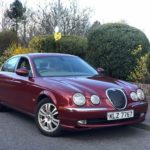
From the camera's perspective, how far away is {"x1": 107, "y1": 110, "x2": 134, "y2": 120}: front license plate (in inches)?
280

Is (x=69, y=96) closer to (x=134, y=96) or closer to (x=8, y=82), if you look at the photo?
(x=134, y=96)

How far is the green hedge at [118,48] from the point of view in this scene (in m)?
12.8

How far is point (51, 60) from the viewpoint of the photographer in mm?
8758

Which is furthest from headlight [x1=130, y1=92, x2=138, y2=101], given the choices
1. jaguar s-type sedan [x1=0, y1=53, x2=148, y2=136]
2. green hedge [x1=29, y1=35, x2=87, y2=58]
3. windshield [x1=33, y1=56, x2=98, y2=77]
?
green hedge [x1=29, y1=35, x2=87, y2=58]

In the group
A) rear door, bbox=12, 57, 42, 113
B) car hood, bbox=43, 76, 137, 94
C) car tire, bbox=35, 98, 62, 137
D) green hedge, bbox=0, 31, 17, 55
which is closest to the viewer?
car hood, bbox=43, 76, 137, 94

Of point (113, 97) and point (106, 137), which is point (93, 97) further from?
point (106, 137)

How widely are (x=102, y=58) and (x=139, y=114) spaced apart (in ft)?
19.6

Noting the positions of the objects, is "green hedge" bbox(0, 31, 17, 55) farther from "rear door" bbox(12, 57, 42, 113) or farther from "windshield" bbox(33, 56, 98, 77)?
"windshield" bbox(33, 56, 98, 77)

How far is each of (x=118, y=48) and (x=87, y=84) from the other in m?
5.66

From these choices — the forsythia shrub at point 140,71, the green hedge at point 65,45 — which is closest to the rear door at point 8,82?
the forsythia shrub at point 140,71

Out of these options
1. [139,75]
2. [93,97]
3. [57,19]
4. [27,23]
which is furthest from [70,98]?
[27,23]

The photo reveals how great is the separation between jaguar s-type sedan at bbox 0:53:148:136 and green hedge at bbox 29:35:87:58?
7.55m

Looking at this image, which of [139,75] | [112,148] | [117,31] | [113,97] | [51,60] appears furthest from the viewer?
[117,31]

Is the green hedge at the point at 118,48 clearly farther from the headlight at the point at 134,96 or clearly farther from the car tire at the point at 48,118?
the car tire at the point at 48,118
